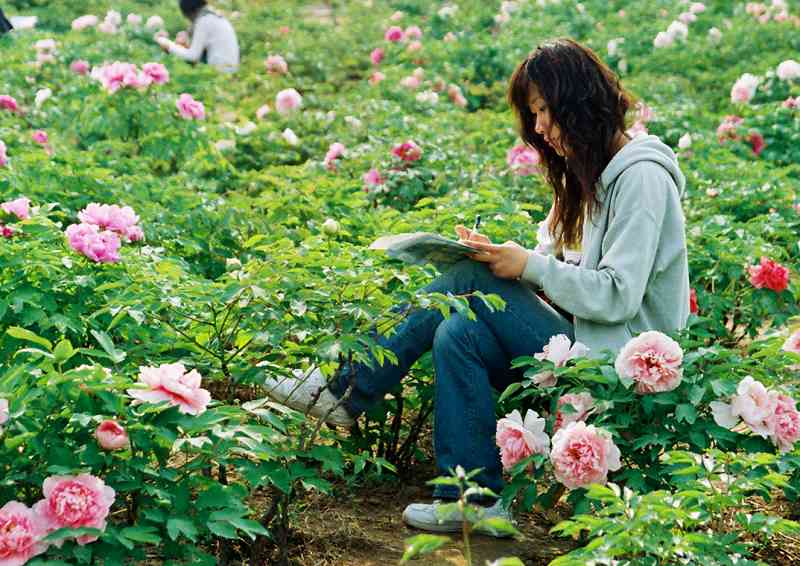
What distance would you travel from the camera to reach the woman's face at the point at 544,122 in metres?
3.06

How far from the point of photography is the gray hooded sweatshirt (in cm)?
289

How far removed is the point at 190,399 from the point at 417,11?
9.87 m

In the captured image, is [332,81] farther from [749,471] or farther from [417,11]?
[749,471]

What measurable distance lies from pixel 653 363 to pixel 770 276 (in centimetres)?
150

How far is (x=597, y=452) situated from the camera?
2586 mm

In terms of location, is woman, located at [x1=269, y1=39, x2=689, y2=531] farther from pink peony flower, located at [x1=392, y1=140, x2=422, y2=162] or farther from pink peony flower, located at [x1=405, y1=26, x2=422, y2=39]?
pink peony flower, located at [x1=405, y1=26, x2=422, y2=39]

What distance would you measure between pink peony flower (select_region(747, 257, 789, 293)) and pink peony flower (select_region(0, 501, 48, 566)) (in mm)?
2590

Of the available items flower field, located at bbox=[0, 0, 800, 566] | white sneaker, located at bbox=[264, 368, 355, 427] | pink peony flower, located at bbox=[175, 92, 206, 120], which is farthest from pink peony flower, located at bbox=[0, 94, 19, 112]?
white sneaker, located at bbox=[264, 368, 355, 427]

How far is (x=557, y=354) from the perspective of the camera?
112 inches

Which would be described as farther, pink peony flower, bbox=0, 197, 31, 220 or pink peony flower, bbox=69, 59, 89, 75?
pink peony flower, bbox=69, 59, 89, 75

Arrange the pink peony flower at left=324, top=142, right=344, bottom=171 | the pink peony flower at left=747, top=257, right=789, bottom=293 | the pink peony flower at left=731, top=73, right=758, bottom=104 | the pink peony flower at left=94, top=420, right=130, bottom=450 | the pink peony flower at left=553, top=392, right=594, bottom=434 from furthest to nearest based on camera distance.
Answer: the pink peony flower at left=731, top=73, right=758, bottom=104 → the pink peony flower at left=324, top=142, right=344, bottom=171 → the pink peony flower at left=747, top=257, right=789, bottom=293 → the pink peony flower at left=553, top=392, right=594, bottom=434 → the pink peony flower at left=94, top=420, right=130, bottom=450

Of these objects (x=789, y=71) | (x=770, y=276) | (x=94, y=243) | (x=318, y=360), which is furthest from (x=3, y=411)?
(x=789, y=71)

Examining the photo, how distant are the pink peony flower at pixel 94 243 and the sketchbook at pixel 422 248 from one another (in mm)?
627

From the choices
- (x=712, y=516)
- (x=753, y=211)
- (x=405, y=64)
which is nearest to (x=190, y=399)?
(x=712, y=516)
